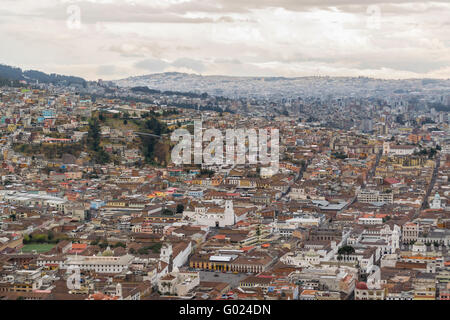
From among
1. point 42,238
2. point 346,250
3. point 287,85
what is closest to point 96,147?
point 42,238

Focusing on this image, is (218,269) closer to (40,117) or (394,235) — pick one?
(394,235)

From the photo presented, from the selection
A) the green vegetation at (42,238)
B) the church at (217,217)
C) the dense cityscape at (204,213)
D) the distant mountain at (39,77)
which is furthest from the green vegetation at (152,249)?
the distant mountain at (39,77)

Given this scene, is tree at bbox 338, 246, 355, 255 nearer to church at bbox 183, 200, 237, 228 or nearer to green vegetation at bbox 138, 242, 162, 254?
green vegetation at bbox 138, 242, 162, 254

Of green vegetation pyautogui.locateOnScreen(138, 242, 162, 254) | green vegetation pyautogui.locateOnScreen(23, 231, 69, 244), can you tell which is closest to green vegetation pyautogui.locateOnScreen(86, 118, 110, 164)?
green vegetation pyautogui.locateOnScreen(23, 231, 69, 244)

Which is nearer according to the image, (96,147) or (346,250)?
(346,250)

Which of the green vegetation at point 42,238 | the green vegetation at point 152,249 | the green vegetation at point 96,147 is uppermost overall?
the green vegetation at point 96,147

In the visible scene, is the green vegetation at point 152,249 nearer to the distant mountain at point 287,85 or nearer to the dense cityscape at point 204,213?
the dense cityscape at point 204,213

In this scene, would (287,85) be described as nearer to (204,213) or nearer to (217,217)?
(204,213)

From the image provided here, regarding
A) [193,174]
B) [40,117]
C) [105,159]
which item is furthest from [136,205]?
[40,117]

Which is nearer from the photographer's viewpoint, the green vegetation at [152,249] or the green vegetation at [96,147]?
the green vegetation at [152,249]
